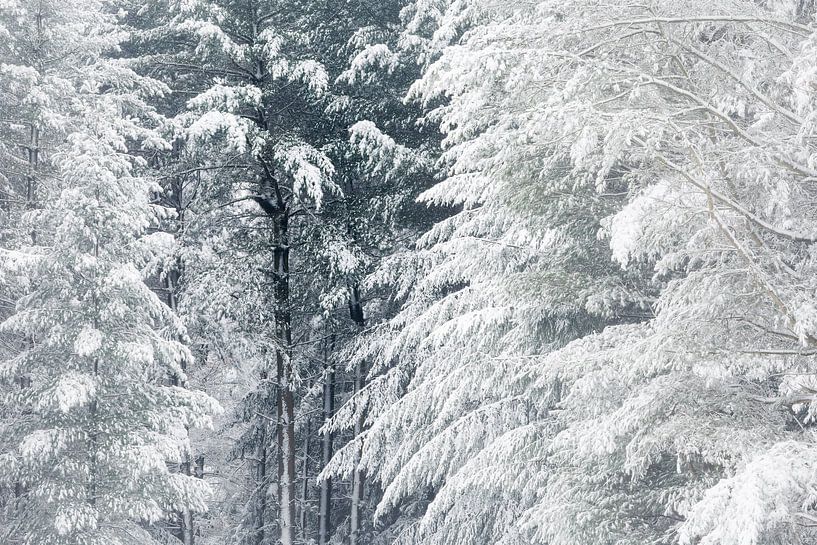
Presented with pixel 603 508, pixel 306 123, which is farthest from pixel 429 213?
pixel 603 508

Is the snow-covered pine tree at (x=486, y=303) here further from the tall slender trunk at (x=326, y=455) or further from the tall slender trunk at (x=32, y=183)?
the tall slender trunk at (x=32, y=183)

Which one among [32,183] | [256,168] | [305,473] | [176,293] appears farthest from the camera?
[305,473]

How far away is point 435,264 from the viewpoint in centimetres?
1080

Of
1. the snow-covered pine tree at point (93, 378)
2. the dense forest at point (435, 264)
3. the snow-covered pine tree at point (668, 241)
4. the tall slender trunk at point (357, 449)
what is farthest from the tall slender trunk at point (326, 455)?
the snow-covered pine tree at point (668, 241)

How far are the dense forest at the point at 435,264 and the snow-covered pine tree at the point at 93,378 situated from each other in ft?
0.12

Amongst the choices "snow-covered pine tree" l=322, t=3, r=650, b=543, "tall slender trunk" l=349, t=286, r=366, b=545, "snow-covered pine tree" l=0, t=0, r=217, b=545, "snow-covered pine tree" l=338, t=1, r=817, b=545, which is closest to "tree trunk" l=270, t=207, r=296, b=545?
"snow-covered pine tree" l=322, t=3, r=650, b=543

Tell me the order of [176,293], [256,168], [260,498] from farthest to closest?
1. [260,498]
2. [176,293]
3. [256,168]

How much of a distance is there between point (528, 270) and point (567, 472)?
7.56ft

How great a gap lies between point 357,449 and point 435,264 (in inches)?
126

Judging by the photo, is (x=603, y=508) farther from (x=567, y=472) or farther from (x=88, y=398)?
(x=88, y=398)

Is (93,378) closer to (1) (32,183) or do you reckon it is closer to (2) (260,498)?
(1) (32,183)

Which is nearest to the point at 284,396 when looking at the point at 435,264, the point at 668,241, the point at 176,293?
the point at 435,264

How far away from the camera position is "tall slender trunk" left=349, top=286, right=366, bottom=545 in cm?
1234

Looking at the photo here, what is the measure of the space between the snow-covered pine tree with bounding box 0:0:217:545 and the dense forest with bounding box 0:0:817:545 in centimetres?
4
